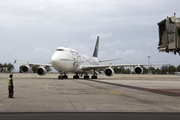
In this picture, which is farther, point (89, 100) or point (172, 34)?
point (172, 34)

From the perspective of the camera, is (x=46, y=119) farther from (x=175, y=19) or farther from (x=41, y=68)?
(x=41, y=68)

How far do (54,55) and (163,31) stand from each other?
26.0m

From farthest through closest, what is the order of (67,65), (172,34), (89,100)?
(67,65) < (172,34) < (89,100)

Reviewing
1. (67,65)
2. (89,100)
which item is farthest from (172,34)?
(67,65)

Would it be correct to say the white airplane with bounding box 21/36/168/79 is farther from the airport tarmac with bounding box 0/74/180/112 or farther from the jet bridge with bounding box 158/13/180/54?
the jet bridge with bounding box 158/13/180/54

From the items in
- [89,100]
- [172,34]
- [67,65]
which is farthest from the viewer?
[67,65]

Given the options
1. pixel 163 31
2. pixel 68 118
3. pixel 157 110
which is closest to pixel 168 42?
pixel 163 31

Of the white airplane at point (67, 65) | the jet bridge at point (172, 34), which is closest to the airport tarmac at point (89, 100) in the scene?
the jet bridge at point (172, 34)

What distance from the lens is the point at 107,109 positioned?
397 inches

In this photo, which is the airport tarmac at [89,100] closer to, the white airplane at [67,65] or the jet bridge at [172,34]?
the jet bridge at [172,34]

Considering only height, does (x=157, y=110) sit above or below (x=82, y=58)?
below

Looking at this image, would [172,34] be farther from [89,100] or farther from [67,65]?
[67,65]

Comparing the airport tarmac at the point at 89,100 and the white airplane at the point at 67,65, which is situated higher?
the white airplane at the point at 67,65

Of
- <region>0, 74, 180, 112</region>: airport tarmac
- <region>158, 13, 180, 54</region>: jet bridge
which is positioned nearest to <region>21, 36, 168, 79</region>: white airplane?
<region>0, 74, 180, 112</region>: airport tarmac
